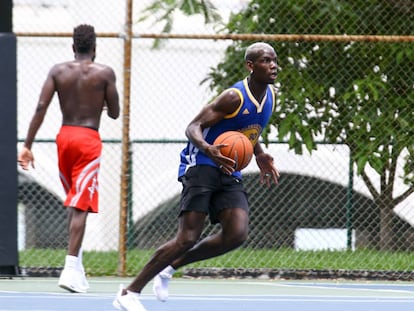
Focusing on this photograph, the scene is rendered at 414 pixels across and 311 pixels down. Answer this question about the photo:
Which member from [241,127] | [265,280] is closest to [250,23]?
[265,280]

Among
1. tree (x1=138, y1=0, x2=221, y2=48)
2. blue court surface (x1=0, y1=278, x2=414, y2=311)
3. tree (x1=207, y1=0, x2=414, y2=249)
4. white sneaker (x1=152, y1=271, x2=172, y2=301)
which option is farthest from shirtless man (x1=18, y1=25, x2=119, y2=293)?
tree (x1=138, y1=0, x2=221, y2=48)

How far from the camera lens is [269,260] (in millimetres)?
12703

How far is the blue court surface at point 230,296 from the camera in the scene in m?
8.62

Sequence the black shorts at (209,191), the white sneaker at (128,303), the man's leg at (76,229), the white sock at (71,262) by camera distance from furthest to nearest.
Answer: the man's leg at (76,229)
the white sock at (71,262)
the black shorts at (209,191)
the white sneaker at (128,303)

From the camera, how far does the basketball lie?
7898mm

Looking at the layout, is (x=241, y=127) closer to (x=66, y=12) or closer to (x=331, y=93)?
(x=331, y=93)

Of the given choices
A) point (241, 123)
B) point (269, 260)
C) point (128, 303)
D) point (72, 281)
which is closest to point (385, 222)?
point (269, 260)

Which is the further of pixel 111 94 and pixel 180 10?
pixel 180 10

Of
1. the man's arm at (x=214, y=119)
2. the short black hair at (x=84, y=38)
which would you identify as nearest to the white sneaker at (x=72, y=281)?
the short black hair at (x=84, y=38)

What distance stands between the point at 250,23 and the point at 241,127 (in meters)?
5.97

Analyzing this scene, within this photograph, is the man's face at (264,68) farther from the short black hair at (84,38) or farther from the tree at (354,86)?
the tree at (354,86)

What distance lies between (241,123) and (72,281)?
216 centimetres

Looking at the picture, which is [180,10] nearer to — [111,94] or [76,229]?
[111,94]

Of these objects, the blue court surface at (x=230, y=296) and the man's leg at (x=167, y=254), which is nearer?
the man's leg at (x=167, y=254)
